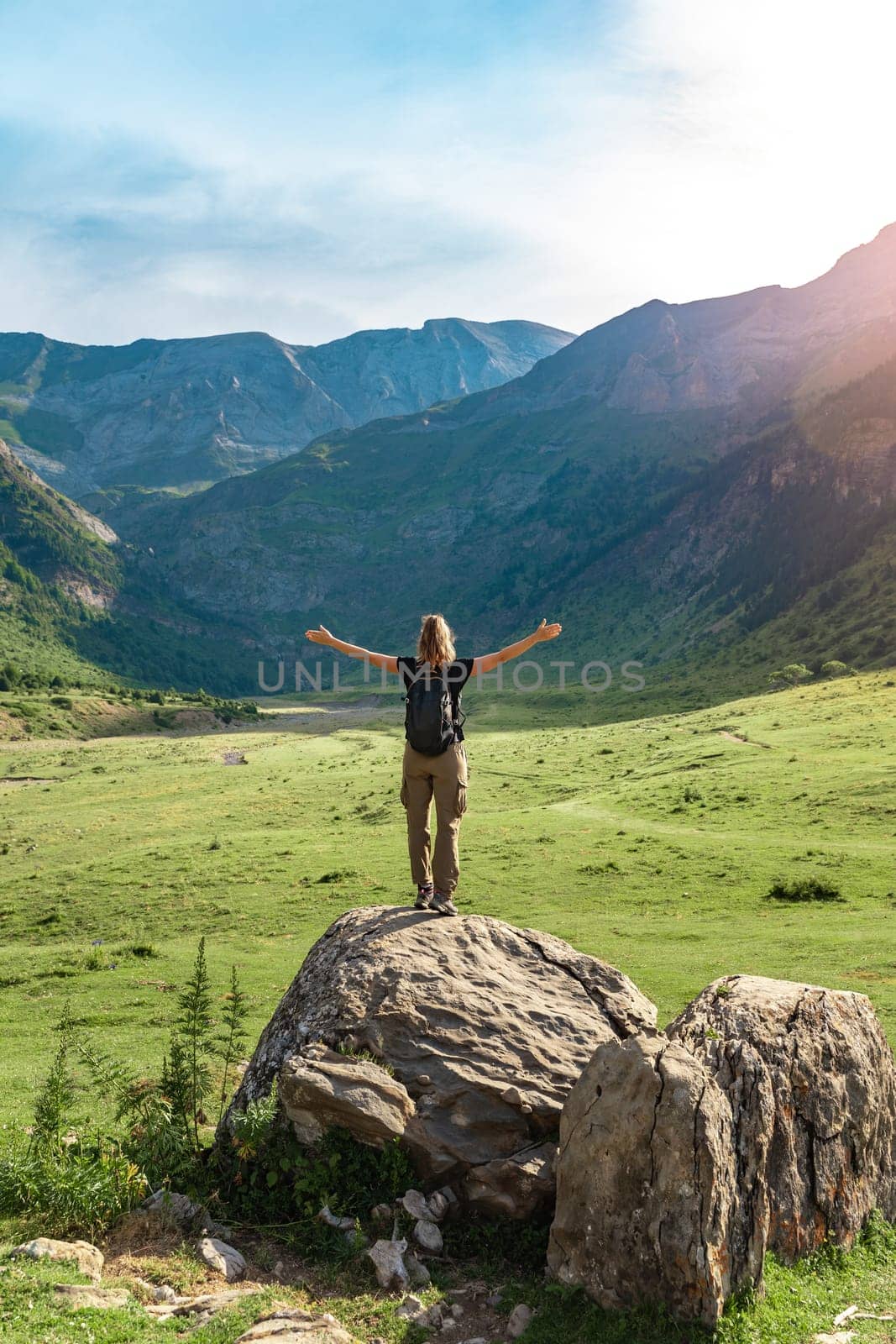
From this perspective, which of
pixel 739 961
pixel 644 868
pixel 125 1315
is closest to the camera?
pixel 125 1315

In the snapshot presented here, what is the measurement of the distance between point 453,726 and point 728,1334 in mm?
7870

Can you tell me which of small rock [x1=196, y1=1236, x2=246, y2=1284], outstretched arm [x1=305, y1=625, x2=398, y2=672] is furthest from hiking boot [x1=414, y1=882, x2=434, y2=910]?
small rock [x1=196, y1=1236, x2=246, y2=1284]

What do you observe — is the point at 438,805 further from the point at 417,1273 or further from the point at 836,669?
the point at 836,669

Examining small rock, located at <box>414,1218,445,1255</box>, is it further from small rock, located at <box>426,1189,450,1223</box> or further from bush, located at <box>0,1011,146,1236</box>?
bush, located at <box>0,1011,146,1236</box>

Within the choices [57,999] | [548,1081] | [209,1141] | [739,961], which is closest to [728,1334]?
[548,1081]

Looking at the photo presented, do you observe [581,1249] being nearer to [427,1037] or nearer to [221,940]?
[427,1037]

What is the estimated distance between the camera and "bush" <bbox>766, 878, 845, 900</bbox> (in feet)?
105

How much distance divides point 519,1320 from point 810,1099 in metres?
4.37

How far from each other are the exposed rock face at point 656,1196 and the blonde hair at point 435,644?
5.97 metres

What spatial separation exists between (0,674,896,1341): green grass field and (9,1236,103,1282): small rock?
1.62 meters

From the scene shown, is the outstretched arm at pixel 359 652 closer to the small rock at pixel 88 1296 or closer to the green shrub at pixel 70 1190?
the green shrub at pixel 70 1190

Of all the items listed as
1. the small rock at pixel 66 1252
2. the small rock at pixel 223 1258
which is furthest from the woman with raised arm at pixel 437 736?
the small rock at pixel 66 1252

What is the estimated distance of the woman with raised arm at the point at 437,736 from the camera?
13273 mm

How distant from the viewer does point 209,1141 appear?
13.1 meters
